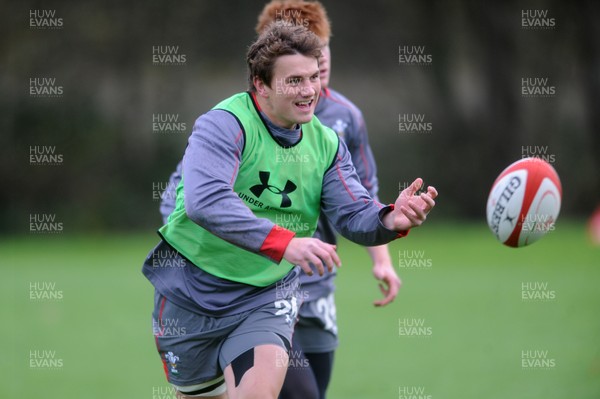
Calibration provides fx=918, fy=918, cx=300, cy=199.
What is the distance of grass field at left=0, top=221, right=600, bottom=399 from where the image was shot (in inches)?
253

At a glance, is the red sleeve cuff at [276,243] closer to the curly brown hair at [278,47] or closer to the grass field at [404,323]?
the curly brown hair at [278,47]

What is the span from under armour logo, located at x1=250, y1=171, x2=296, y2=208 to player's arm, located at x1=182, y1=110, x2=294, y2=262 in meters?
0.15

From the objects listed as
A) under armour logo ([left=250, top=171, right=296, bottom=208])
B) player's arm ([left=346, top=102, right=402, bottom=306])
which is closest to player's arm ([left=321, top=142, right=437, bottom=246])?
under armour logo ([left=250, top=171, right=296, bottom=208])

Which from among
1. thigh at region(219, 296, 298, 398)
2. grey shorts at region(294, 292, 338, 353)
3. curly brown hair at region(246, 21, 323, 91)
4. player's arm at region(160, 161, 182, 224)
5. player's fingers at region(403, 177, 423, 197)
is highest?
curly brown hair at region(246, 21, 323, 91)

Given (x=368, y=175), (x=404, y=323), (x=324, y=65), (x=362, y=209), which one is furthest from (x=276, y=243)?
(x=404, y=323)

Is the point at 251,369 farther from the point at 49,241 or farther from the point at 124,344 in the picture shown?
the point at 49,241

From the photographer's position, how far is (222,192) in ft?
10.7

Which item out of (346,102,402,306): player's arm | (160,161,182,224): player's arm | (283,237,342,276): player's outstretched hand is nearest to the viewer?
(283,237,342,276): player's outstretched hand

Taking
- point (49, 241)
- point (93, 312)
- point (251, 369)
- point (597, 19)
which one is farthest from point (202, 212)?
point (597, 19)

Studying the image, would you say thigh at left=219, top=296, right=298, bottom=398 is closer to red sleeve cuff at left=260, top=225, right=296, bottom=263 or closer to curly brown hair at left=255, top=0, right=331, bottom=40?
red sleeve cuff at left=260, top=225, right=296, bottom=263

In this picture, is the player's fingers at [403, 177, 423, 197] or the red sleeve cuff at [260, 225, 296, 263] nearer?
the red sleeve cuff at [260, 225, 296, 263]

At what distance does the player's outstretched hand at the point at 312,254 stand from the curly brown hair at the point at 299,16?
1.76 m

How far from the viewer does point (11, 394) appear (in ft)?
20.0

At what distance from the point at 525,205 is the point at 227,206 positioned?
5.54 feet
